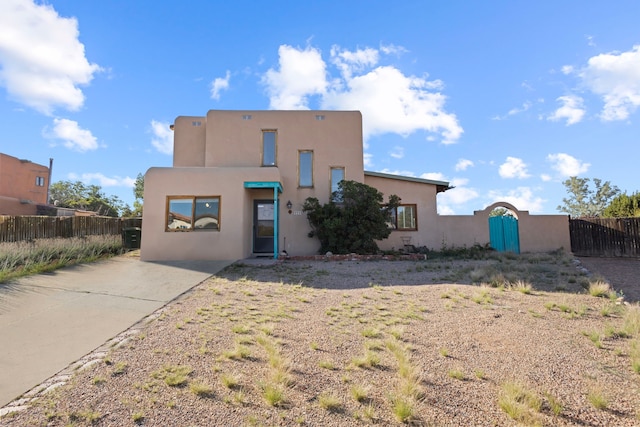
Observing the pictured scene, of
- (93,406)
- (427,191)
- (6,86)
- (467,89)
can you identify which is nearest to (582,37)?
(467,89)

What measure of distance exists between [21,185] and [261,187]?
91.4 ft

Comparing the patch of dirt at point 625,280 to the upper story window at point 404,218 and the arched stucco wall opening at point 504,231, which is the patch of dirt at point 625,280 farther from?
the upper story window at point 404,218

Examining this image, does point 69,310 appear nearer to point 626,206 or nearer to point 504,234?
point 504,234

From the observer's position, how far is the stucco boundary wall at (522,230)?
14.5 meters

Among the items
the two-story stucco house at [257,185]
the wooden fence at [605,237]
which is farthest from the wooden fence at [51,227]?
the wooden fence at [605,237]

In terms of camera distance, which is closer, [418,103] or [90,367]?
[90,367]

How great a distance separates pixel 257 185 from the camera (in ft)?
36.3

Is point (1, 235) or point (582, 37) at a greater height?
point (582, 37)

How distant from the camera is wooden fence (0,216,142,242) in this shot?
9.52 metres

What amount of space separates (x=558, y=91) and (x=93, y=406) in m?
13.5

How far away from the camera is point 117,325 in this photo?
445cm

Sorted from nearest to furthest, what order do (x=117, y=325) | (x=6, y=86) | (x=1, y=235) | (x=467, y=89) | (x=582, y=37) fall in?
(x=117, y=325) → (x=582, y=37) → (x=1, y=235) → (x=467, y=89) → (x=6, y=86)

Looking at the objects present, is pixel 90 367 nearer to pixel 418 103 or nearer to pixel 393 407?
pixel 393 407

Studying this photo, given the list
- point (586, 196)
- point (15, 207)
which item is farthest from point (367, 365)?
point (586, 196)
